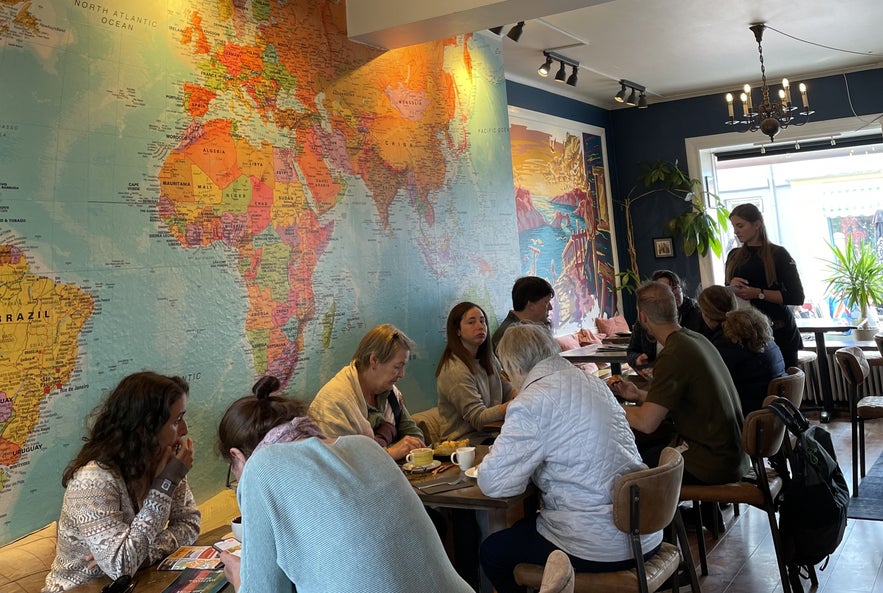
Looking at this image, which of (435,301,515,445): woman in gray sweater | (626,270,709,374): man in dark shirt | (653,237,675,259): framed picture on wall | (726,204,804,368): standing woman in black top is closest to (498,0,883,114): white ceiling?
(653,237,675,259): framed picture on wall

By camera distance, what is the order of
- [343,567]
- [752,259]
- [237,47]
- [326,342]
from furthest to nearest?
[752,259]
[326,342]
[237,47]
[343,567]

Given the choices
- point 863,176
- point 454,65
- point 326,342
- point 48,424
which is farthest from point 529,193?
point 48,424

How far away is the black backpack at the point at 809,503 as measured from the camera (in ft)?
10.00

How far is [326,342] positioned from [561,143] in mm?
5038

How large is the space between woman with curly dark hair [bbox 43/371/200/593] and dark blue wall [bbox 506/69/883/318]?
A: 6.40 metres

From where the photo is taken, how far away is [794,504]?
10.2ft

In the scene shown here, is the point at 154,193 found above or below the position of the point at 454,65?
below

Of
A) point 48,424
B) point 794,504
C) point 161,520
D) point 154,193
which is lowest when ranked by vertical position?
point 794,504

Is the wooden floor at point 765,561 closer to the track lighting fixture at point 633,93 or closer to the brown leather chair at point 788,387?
the brown leather chair at point 788,387

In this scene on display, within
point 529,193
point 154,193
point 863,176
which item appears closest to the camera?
point 154,193

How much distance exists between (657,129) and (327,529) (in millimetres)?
8450

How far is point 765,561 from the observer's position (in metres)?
3.74

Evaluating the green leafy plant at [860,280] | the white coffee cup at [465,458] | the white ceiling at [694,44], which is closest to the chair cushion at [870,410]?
the white ceiling at [694,44]

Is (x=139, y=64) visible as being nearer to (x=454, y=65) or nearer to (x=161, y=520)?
(x=161, y=520)
